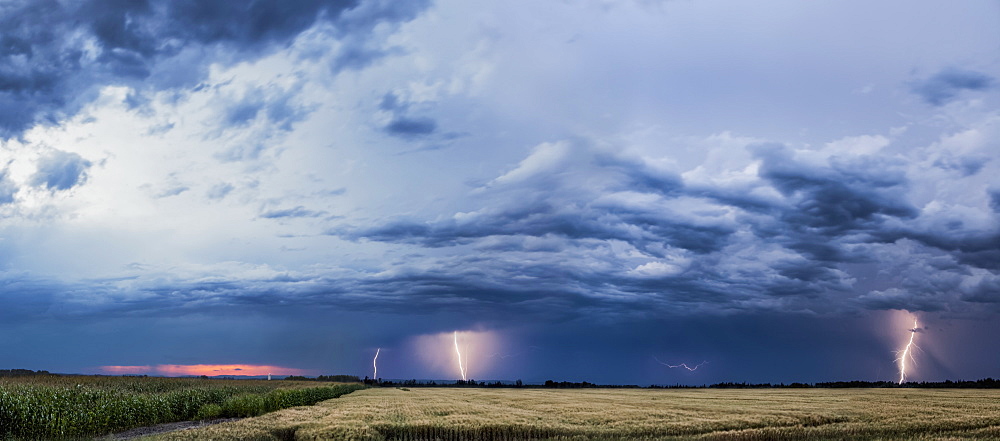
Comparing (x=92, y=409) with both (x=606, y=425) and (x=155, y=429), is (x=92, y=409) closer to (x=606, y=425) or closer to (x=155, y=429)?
(x=155, y=429)

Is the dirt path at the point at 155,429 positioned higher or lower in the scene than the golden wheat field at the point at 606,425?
lower

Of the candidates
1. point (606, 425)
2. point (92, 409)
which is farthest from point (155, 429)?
point (606, 425)

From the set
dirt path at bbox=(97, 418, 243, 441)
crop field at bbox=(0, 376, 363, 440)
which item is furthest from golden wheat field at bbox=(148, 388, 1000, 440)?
crop field at bbox=(0, 376, 363, 440)

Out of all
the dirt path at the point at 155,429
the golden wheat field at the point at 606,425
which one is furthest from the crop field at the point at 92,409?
the golden wheat field at the point at 606,425

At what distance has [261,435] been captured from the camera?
2803 centimetres

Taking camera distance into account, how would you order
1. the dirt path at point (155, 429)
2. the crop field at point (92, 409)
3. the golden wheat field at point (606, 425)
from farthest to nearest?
the dirt path at point (155, 429) < the crop field at point (92, 409) < the golden wheat field at point (606, 425)

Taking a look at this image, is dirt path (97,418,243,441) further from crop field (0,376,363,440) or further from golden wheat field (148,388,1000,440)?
golden wheat field (148,388,1000,440)

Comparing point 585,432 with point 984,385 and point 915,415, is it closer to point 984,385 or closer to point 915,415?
point 915,415

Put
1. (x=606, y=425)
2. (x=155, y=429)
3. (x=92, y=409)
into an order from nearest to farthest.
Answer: (x=606, y=425), (x=92, y=409), (x=155, y=429)

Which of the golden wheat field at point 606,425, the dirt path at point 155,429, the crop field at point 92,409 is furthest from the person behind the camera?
the dirt path at point 155,429

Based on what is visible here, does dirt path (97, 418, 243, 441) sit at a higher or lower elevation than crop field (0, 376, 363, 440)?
lower

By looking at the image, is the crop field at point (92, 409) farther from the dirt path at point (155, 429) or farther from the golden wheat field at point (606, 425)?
the golden wheat field at point (606, 425)

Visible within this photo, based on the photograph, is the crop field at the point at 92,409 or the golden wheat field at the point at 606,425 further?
the crop field at the point at 92,409

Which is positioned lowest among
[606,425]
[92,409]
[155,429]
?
[155,429]
